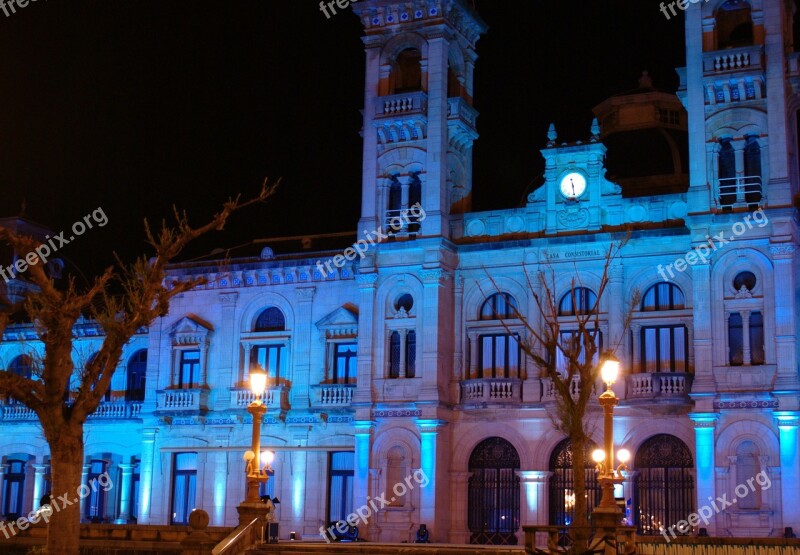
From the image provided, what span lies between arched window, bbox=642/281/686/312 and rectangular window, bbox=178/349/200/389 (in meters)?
18.4

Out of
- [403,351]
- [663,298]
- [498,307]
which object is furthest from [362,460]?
[663,298]

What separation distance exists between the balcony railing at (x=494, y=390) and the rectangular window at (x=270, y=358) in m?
8.50

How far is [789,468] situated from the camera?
36.9 meters

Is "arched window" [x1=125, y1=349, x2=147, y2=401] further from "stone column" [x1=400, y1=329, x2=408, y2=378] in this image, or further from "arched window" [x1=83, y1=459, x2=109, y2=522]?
"stone column" [x1=400, y1=329, x2=408, y2=378]

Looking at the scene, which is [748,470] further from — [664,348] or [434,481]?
[434,481]

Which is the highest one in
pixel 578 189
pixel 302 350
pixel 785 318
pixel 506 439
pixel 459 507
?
pixel 578 189

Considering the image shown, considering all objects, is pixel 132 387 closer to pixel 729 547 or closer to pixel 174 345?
pixel 174 345

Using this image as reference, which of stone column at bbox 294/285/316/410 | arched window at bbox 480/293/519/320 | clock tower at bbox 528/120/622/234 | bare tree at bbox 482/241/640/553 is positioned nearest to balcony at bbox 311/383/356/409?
stone column at bbox 294/285/316/410

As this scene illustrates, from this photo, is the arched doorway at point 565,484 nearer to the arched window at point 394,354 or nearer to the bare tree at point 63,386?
the arched window at point 394,354

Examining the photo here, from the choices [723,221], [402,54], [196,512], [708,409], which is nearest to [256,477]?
[196,512]

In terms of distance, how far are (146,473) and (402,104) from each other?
58.7 ft

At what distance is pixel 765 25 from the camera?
39750 mm

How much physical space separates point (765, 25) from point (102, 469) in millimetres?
32002

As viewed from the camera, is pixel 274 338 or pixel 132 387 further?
pixel 132 387
